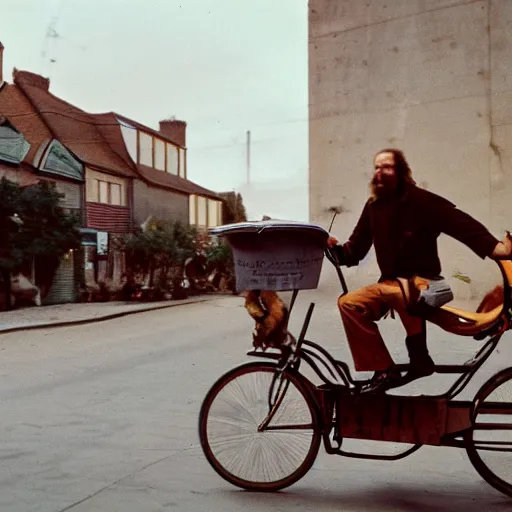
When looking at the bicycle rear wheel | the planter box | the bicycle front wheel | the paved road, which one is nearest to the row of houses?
the paved road

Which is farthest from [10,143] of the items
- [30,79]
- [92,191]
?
[30,79]

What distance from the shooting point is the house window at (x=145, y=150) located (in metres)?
9.64

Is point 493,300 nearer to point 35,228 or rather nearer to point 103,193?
point 103,193

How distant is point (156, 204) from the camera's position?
35.5 feet

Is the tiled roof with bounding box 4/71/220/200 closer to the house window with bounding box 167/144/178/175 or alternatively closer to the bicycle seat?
the house window with bounding box 167/144/178/175

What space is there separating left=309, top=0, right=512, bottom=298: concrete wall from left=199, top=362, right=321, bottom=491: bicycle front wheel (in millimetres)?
2890

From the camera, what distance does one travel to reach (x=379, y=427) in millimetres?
3053

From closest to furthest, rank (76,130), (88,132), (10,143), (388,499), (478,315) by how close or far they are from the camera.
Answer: (478,315) → (388,499) → (88,132) → (76,130) → (10,143)

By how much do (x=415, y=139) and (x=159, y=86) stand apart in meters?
2.69

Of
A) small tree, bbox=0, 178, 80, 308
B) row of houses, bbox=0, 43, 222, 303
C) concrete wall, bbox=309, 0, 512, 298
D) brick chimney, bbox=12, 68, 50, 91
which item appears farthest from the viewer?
small tree, bbox=0, 178, 80, 308

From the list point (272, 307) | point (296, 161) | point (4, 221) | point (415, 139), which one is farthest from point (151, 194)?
point (272, 307)

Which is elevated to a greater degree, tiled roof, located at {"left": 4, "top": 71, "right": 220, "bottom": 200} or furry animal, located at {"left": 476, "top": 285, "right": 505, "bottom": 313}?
tiled roof, located at {"left": 4, "top": 71, "right": 220, "bottom": 200}

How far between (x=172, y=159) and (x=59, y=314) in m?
3.31

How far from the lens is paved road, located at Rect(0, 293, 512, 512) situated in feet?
10.2
